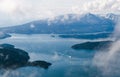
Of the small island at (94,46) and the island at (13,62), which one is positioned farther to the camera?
the small island at (94,46)

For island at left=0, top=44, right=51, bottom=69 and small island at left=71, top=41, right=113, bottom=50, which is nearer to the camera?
island at left=0, top=44, right=51, bottom=69

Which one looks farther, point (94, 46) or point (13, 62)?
point (94, 46)

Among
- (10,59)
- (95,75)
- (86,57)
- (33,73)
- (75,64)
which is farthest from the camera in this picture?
(86,57)

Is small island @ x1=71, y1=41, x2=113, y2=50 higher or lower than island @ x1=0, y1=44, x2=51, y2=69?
lower

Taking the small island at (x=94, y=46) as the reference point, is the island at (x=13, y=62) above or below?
above

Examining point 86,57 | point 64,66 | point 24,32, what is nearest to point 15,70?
point 64,66

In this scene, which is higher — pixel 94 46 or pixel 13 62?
pixel 13 62

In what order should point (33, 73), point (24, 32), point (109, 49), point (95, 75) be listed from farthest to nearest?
point (24, 32) → point (109, 49) → point (33, 73) → point (95, 75)

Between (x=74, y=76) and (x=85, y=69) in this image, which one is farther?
(x=85, y=69)

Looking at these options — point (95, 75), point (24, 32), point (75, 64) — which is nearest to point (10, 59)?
point (75, 64)

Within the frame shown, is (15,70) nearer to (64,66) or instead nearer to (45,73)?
(45,73)
